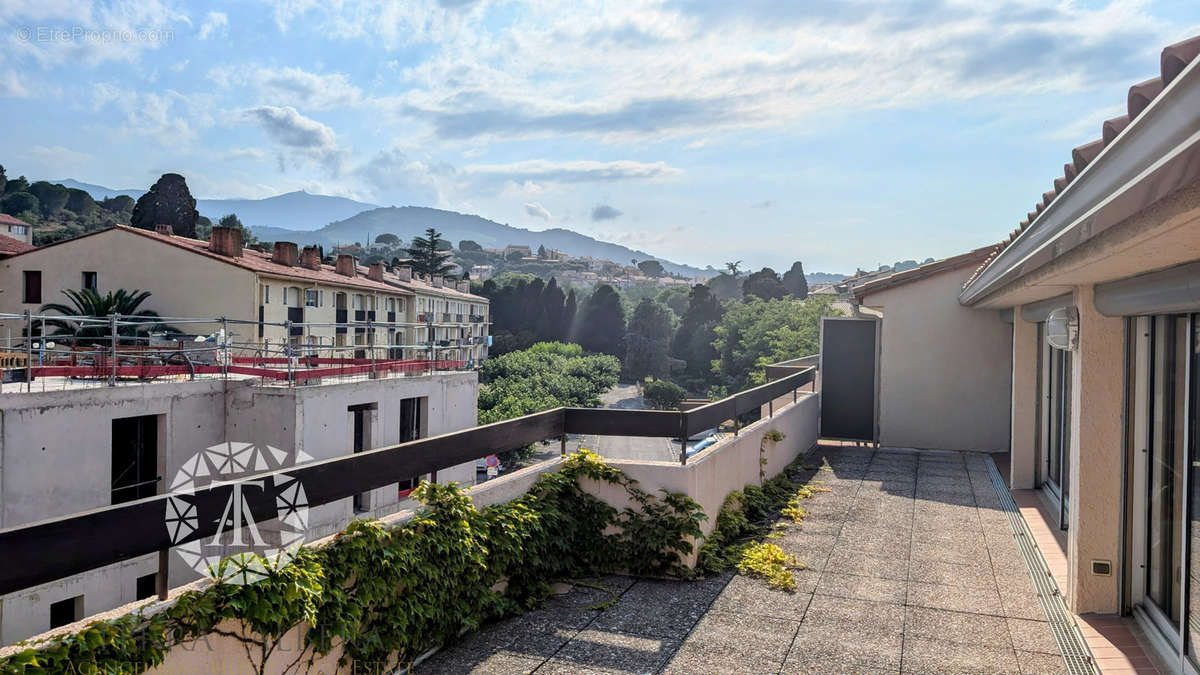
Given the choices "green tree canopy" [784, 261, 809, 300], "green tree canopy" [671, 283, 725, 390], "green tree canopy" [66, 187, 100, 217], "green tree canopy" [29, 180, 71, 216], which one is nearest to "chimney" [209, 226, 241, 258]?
"green tree canopy" [671, 283, 725, 390]

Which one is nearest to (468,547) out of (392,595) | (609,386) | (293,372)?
(392,595)

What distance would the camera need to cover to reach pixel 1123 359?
4.82 m

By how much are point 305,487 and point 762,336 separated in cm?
6665

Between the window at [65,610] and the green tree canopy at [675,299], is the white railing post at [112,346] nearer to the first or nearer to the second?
the window at [65,610]

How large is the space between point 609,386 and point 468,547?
6538cm

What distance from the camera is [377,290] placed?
150 feet

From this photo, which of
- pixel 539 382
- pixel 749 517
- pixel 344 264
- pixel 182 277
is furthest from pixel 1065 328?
pixel 539 382

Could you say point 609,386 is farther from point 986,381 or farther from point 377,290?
point 986,381

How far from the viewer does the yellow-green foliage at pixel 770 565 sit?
536 centimetres

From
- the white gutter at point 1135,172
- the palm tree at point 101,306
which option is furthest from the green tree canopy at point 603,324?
the white gutter at point 1135,172

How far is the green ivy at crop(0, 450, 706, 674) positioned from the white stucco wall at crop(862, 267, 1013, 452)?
7411 mm

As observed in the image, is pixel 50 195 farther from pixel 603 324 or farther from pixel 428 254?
pixel 603 324

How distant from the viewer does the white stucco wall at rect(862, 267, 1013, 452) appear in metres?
11.4

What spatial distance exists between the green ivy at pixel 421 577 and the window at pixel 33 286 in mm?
36424
